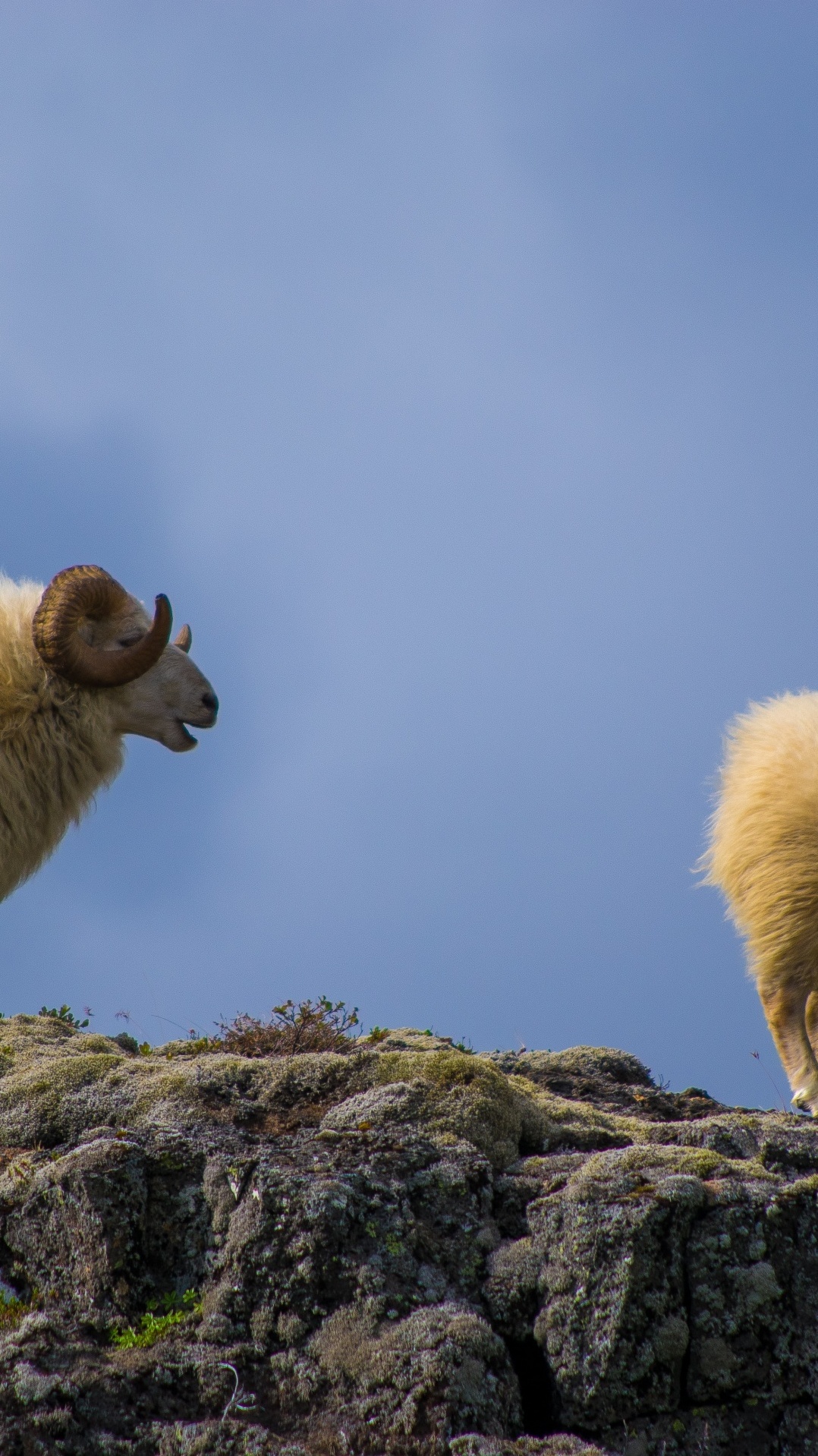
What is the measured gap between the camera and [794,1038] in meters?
10.6

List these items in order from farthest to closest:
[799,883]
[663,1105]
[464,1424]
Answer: [799,883] → [663,1105] → [464,1424]

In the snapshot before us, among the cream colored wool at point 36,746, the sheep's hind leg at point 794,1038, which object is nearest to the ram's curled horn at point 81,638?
the cream colored wool at point 36,746

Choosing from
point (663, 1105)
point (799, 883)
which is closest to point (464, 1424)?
point (663, 1105)

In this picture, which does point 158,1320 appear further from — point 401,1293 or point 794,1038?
point 794,1038

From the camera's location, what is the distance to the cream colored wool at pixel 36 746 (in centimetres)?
767

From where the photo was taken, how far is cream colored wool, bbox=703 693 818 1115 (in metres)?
10.6

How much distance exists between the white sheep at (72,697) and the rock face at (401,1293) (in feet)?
8.39

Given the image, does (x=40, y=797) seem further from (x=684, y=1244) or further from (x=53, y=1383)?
(x=684, y=1244)

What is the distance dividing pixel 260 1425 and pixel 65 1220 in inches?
55.7

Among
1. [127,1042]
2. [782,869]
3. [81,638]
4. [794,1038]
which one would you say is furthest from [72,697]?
[794,1038]

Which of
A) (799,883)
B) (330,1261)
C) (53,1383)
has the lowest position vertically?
(53,1383)

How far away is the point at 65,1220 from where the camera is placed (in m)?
5.35

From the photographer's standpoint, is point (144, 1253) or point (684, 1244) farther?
point (144, 1253)

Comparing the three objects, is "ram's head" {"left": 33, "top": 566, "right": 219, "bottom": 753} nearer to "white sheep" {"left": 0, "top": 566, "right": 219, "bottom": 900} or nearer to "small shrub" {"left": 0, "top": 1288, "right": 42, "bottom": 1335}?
"white sheep" {"left": 0, "top": 566, "right": 219, "bottom": 900}
